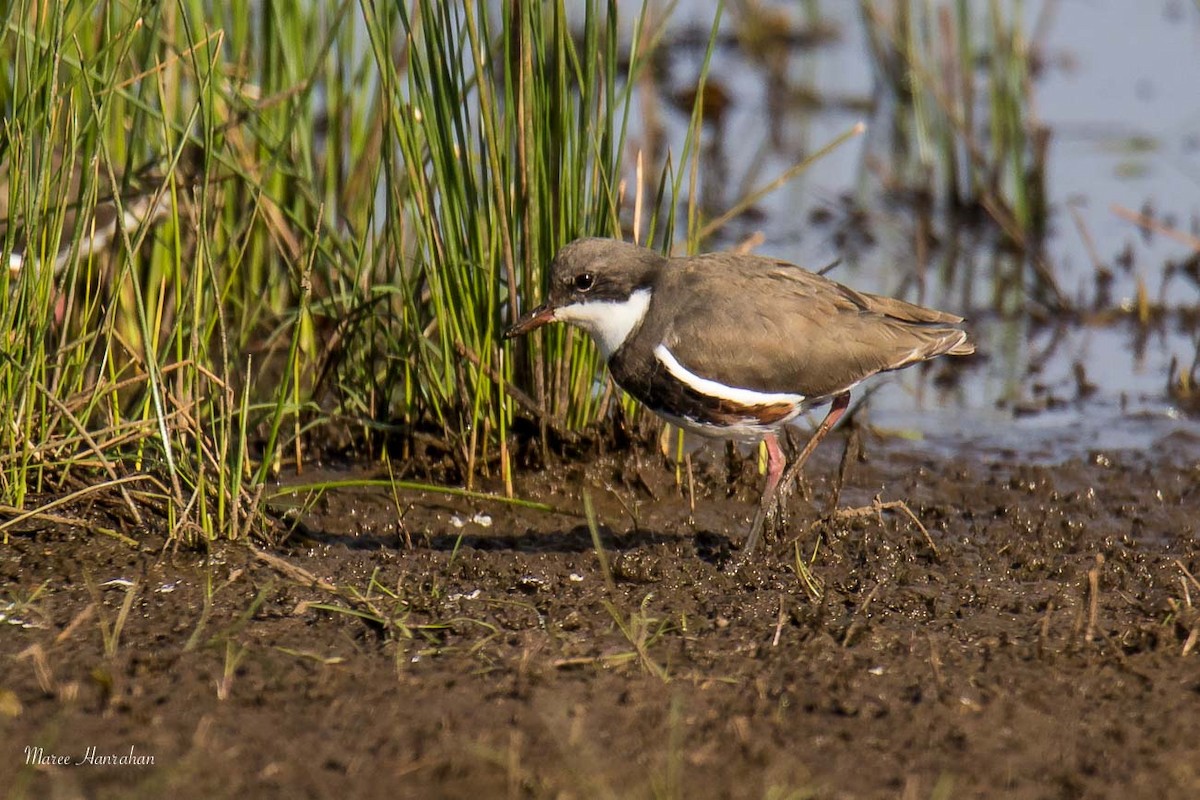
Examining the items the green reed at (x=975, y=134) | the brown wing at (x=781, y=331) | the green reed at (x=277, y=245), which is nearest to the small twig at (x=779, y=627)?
the brown wing at (x=781, y=331)

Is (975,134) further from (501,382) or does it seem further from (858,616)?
(858,616)

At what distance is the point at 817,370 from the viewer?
5.12m

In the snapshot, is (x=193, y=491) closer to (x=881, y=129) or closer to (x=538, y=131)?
(x=538, y=131)

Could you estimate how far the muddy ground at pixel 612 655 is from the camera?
368 centimetres

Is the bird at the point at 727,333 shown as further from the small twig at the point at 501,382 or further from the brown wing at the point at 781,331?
the small twig at the point at 501,382

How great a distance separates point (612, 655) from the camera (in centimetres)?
430

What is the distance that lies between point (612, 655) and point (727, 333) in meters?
1.22

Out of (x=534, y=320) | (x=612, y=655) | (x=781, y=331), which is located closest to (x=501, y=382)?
(x=534, y=320)

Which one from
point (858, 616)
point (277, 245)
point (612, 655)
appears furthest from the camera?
point (277, 245)

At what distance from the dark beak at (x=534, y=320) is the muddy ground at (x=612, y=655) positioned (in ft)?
2.43

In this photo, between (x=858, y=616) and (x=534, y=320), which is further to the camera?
(x=534, y=320)

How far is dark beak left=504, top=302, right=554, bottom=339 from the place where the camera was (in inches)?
207

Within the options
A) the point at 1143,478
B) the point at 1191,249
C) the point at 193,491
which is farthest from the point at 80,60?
the point at 1191,249

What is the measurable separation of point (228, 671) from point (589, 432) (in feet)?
6.83
